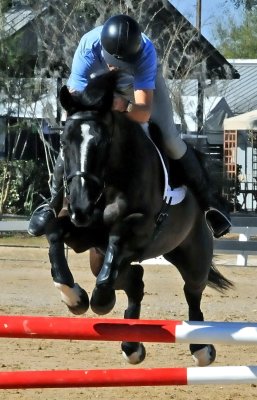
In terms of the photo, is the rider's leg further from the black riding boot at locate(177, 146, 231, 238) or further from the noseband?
the noseband

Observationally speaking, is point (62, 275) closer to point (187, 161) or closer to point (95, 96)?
point (95, 96)

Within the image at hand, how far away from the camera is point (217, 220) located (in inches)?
306

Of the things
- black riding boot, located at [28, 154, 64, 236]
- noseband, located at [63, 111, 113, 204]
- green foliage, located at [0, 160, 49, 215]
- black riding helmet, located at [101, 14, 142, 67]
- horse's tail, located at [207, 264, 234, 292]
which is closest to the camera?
noseband, located at [63, 111, 113, 204]

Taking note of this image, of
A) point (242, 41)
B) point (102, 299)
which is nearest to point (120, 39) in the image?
point (102, 299)

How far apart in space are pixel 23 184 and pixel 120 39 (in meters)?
18.2

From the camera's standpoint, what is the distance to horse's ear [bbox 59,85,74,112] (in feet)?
19.8

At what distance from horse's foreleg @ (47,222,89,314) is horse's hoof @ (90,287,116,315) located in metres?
0.16

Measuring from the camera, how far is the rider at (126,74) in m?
6.40

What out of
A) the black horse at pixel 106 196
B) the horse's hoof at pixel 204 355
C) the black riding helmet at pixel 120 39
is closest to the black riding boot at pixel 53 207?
the black horse at pixel 106 196

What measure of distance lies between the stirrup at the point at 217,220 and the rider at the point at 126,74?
666mm

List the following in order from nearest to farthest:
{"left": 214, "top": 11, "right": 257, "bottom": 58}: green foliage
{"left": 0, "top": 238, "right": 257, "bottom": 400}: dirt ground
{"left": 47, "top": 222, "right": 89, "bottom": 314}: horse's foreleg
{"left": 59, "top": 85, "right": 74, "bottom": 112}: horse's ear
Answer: {"left": 59, "top": 85, "right": 74, "bottom": 112}: horse's ear
{"left": 47, "top": 222, "right": 89, "bottom": 314}: horse's foreleg
{"left": 0, "top": 238, "right": 257, "bottom": 400}: dirt ground
{"left": 214, "top": 11, "right": 257, "bottom": 58}: green foliage

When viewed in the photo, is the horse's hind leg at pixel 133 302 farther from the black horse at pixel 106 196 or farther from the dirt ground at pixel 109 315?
the dirt ground at pixel 109 315

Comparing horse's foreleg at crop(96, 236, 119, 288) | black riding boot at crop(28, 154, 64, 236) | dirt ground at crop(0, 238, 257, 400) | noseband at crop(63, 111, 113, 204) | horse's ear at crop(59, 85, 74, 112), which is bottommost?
dirt ground at crop(0, 238, 257, 400)

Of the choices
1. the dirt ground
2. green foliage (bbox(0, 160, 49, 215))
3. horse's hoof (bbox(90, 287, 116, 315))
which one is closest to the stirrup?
the dirt ground
